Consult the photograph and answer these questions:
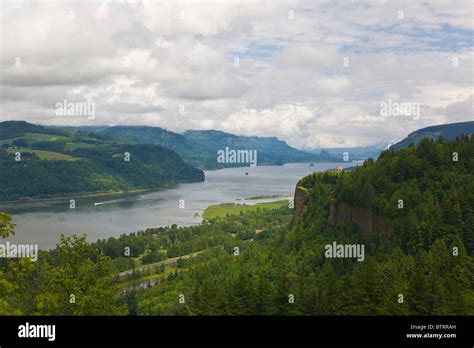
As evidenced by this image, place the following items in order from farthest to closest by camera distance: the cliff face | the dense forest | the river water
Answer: the river water < the cliff face < the dense forest

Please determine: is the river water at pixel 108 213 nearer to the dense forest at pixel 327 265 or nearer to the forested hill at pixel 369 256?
the dense forest at pixel 327 265

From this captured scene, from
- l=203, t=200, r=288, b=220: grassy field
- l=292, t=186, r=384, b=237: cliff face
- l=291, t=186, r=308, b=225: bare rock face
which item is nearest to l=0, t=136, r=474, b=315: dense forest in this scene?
l=292, t=186, r=384, b=237: cliff face

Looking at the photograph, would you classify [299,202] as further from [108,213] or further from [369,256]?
[108,213]

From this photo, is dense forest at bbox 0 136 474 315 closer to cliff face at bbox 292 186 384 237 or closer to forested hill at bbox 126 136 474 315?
forested hill at bbox 126 136 474 315

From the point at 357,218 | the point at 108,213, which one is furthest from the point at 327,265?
the point at 108,213

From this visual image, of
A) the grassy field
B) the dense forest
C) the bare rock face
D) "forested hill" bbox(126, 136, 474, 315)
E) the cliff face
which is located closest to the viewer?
the dense forest
